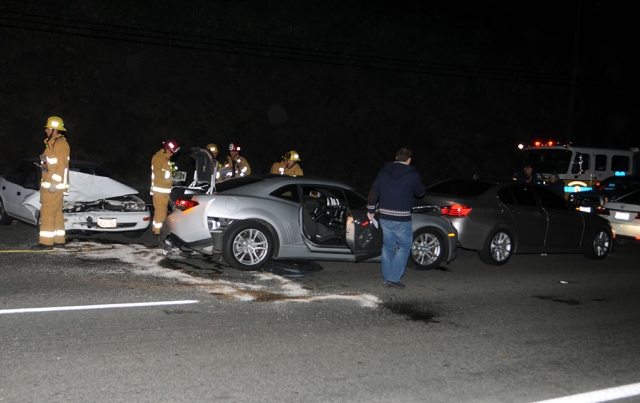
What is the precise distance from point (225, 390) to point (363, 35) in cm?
3261

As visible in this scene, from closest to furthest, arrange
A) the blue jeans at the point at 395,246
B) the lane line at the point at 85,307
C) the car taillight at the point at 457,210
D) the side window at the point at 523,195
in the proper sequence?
the lane line at the point at 85,307, the blue jeans at the point at 395,246, the car taillight at the point at 457,210, the side window at the point at 523,195

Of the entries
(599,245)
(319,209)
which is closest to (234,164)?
(319,209)

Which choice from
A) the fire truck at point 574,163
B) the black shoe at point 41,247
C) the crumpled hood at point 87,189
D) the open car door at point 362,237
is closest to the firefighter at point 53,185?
the black shoe at point 41,247

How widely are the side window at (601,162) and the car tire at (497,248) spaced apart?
8.15 meters

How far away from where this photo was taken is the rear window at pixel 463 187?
10852 mm

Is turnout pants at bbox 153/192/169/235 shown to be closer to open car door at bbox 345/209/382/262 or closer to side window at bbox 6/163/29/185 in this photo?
side window at bbox 6/163/29/185

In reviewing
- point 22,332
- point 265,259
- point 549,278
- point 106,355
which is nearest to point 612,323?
point 549,278

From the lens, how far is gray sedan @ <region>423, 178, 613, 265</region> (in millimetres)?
10430

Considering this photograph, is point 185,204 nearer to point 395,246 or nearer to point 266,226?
point 266,226

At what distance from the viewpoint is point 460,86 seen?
36.3 metres

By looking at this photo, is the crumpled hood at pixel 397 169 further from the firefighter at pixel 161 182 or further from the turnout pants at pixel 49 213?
the turnout pants at pixel 49 213

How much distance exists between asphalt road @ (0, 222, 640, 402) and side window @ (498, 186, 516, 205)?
184 centimetres

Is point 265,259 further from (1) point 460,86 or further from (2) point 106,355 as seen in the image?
(1) point 460,86

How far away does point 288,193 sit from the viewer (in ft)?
29.7
